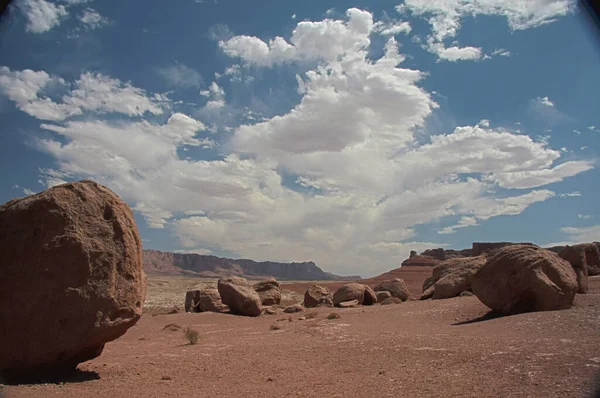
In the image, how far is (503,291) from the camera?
54.6 ft

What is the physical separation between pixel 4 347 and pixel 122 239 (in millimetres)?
2929

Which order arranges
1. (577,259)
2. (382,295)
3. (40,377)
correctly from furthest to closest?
(382,295), (577,259), (40,377)

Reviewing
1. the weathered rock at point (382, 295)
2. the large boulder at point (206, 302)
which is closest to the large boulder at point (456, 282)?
the weathered rock at point (382, 295)

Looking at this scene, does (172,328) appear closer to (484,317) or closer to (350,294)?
(484,317)

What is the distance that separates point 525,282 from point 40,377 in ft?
48.9

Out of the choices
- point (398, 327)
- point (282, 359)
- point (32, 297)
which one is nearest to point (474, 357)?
point (282, 359)

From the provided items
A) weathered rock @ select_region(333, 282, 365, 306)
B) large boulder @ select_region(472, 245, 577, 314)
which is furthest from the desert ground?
weathered rock @ select_region(333, 282, 365, 306)

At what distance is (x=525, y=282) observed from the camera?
16.1 m

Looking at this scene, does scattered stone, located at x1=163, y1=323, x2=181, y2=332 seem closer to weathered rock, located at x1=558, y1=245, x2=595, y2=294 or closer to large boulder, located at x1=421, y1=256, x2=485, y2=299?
large boulder, located at x1=421, y1=256, x2=485, y2=299

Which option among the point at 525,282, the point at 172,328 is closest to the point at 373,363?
the point at 525,282

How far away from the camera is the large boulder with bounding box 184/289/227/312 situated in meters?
28.6

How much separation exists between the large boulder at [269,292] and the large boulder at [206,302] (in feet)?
16.4

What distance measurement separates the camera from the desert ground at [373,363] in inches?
300

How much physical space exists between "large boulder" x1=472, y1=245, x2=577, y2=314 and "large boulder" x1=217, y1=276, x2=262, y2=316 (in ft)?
46.1
